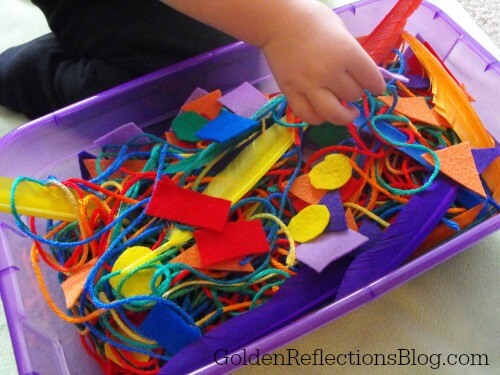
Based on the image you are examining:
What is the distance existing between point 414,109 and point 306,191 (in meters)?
0.17

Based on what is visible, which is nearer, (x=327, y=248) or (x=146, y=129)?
(x=327, y=248)

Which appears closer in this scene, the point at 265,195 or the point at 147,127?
the point at 265,195

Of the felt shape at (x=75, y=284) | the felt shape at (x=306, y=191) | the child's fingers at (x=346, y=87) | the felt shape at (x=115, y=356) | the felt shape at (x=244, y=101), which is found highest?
the child's fingers at (x=346, y=87)

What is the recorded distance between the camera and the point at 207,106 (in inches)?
25.7

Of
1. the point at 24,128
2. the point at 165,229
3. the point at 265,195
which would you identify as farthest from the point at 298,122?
the point at 24,128

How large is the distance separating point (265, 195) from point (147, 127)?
0.68ft

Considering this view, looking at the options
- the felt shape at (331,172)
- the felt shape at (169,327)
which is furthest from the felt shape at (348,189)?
the felt shape at (169,327)

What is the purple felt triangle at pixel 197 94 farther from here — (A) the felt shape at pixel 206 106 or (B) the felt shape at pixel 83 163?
(B) the felt shape at pixel 83 163

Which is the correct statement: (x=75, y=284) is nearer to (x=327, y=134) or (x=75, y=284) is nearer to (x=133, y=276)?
(x=133, y=276)

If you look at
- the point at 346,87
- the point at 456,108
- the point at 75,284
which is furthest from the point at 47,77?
the point at 456,108

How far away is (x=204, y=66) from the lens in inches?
26.7

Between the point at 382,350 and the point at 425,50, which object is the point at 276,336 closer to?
the point at 382,350

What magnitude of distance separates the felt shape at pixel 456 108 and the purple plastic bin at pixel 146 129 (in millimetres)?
54

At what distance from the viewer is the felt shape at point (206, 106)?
65cm
